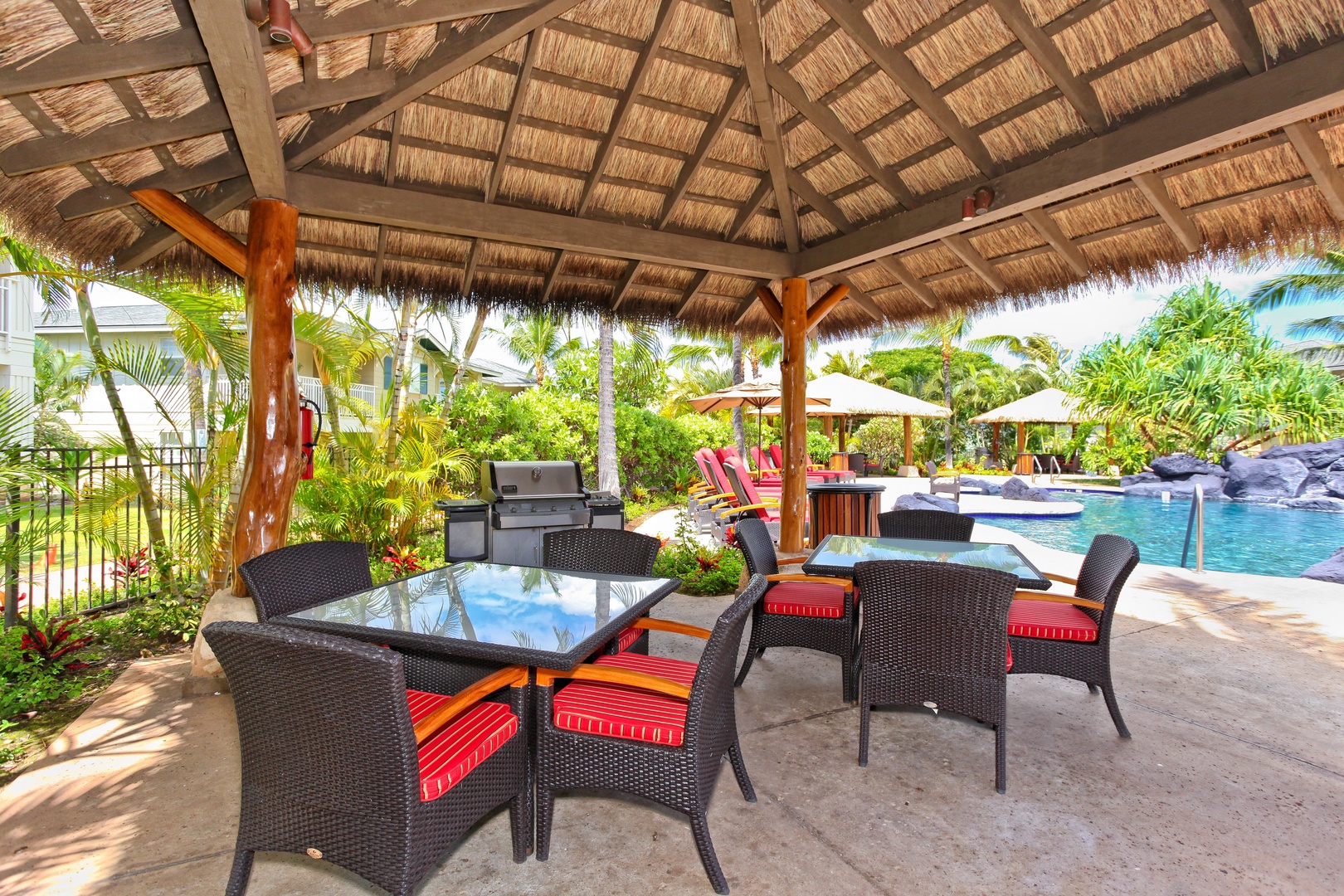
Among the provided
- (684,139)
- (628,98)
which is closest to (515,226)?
(628,98)

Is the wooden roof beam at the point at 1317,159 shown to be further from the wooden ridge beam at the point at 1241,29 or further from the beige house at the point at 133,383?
the beige house at the point at 133,383

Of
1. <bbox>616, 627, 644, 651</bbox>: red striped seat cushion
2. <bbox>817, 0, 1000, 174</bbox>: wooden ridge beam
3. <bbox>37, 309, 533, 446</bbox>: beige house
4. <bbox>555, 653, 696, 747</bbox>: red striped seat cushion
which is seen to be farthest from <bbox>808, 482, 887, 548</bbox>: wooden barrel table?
<bbox>37, 309, 533, 446</bbox>: beige house

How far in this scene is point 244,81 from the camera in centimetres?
249

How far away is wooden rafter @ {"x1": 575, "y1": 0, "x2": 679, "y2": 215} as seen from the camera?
12.2ft

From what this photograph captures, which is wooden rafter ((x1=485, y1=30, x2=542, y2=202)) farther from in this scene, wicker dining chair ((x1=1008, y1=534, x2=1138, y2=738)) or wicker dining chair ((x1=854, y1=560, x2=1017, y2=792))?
wicker dining chair ((x1=1008, y1=534, x2=1138, y2=738))

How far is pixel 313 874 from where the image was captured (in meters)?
2.00

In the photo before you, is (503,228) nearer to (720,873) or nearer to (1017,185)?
(1017,185)

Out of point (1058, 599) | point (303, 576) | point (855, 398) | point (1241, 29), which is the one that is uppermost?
point (1241, 29)

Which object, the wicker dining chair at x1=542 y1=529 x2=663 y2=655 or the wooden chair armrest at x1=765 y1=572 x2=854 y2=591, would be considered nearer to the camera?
the wicker dining chair at x1=542 y1=529 x2=663 y2=655

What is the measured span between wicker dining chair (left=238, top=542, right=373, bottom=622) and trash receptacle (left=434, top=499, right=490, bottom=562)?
6.58ft

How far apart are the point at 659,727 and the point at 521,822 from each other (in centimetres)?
55

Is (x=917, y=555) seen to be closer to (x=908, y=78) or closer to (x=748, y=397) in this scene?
(x=908, y=78)

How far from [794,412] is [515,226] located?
102 inches

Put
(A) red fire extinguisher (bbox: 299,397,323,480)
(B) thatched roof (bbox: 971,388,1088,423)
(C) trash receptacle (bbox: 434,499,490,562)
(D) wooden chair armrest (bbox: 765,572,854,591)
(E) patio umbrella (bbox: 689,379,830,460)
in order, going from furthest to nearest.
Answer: (B) thatched roof (bbox: 971,388,1088,423), (E) patio umbrella (bbox: 689,379,830,460), (C) trash receptacle (bbox: 434,499,490,562), (A) red fire extinguisher (bbox: 299,397,323,480), (D) wooden chair armrest (bbox: 765,572,854,591)
